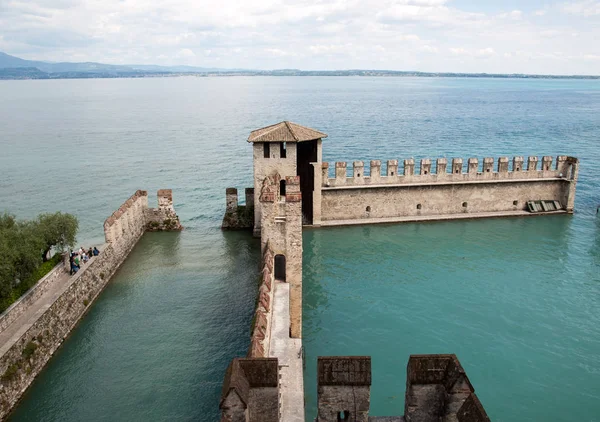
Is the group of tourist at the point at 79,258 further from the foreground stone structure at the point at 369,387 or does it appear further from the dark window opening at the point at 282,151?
the foreground stone structure at the point at 369,387

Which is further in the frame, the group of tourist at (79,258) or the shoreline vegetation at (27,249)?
the group of tourist at (79,258)

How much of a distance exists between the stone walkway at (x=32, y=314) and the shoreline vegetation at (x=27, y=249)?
0.60m

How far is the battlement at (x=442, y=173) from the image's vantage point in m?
29.5

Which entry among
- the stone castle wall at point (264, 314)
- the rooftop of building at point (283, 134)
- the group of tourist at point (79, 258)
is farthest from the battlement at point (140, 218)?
the stone castle wall at point (264, 314)

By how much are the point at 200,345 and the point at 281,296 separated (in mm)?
3517

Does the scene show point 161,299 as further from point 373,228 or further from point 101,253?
point 373,228

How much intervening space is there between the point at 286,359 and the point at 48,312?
351 inches

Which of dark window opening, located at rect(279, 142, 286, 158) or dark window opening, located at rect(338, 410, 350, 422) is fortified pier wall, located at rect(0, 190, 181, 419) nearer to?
dark window opening, located at rect(279, 142, 286, 158)

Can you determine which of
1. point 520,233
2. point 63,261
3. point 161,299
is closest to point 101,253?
point 63,261

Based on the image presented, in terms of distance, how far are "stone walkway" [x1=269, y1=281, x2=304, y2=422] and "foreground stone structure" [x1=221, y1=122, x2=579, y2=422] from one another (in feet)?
0.10

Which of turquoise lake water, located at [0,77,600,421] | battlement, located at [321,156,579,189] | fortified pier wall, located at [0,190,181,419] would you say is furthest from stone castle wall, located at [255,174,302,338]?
battlement, located at [321,156,579,189]

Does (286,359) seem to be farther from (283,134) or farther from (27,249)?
(283,134)

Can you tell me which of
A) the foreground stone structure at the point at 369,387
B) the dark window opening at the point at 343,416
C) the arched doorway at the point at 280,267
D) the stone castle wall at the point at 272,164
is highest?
the foreground stone structure at the point at 369,387

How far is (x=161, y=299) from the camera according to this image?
21.1 metres
